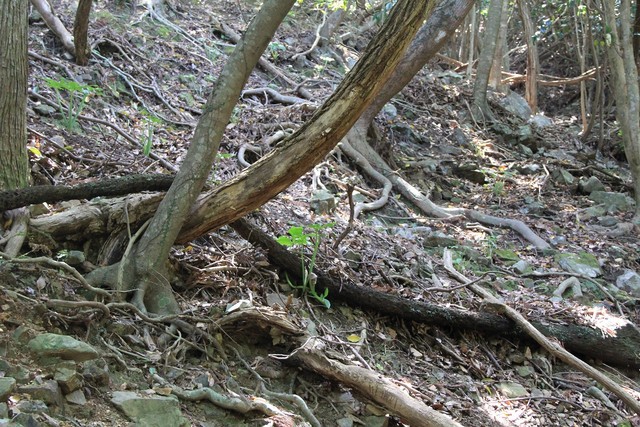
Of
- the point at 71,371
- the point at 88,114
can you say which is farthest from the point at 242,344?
the point at 88,114

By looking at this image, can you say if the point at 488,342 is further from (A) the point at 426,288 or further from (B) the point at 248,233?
(B) the point at 248,233

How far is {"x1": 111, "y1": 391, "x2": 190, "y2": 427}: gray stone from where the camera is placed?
9.04 ft

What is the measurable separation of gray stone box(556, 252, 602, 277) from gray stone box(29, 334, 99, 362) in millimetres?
5629

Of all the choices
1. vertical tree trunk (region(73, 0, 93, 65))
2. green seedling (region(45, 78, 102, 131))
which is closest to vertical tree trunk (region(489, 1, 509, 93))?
vertical tree trunk (region(73, 0, 93, 65))

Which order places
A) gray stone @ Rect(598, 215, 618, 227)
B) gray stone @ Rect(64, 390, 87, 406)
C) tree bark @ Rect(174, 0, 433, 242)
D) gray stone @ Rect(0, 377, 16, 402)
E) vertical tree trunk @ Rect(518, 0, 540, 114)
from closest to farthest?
gray stone @ Rect(0, 377, 16, 402) < gray stone @ Rect(64, 390, 87, 406) < tree bark @ Rect(174, 0, 433, 242) < gray stone @ Rect(598, 215, 618, 227) < vertical tree trunk @ Rect(518, 0, 540, 114)

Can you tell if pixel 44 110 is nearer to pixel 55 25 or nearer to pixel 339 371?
pixel 55 25

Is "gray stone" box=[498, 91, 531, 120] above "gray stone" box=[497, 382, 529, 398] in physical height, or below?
above

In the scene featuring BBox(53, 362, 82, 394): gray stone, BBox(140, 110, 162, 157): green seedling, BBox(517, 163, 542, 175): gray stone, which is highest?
BBox(517, 163, 542, 175): gray stone

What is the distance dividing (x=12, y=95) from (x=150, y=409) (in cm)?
218

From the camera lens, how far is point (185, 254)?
4340 mm

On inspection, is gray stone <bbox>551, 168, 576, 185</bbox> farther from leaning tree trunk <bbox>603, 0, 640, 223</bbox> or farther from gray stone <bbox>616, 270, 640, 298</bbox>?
gray stone <bbox>616, 270, 640, 298</bbox>

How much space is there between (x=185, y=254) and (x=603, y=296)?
15.0 feet

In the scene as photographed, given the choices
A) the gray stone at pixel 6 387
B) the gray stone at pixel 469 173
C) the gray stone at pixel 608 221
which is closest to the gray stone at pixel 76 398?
the gray stone at pixel 6 387

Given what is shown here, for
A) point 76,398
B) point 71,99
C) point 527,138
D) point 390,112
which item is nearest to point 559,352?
point 76,398
